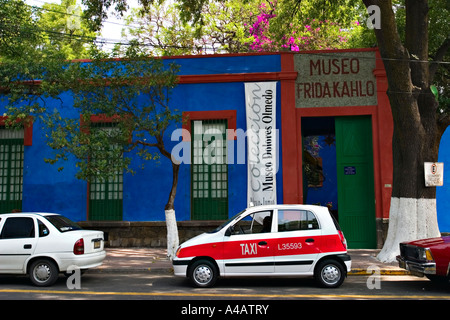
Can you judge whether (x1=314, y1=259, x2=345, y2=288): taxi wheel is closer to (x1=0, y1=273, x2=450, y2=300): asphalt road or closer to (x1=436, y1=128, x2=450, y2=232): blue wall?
(x1=0, y1=273, x2=450, y2=300): asphalt road

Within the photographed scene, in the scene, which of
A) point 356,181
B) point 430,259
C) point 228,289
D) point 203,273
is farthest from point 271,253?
point 356,181

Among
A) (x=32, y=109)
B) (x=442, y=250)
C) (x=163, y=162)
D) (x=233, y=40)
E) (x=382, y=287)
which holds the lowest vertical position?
(x=382, y=287)

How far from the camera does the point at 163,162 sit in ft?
48.3

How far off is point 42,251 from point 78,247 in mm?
737

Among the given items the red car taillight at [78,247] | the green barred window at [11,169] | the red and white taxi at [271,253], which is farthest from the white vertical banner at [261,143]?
the green barred window at [11,169]

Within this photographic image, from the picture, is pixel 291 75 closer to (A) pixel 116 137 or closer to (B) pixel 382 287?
(A) pixel 116 137

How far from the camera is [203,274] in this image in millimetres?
8758

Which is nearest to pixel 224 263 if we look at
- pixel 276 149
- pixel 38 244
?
pixel 38 244

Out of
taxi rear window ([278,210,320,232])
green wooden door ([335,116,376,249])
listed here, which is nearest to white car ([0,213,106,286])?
taxi rear window ([278,210,320,232])

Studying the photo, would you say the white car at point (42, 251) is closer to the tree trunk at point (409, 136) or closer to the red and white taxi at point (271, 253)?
the red and white taxi at point (271, 253)

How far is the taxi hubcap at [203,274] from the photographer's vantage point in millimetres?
8758

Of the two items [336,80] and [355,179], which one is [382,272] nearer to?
[355,179]
